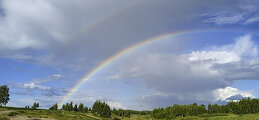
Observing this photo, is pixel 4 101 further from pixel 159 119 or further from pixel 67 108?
pixel 159 119

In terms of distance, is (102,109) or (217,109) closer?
(102,109)

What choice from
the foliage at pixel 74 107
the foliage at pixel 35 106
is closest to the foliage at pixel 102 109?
the foliage at pixel 74 107

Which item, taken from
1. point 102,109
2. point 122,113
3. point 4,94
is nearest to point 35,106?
point 4,94

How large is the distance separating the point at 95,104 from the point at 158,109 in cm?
6065

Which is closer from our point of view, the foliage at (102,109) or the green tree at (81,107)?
the foliage at (102,109)

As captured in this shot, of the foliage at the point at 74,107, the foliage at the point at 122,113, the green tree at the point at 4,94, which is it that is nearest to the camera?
the green tree at the point at 4,94

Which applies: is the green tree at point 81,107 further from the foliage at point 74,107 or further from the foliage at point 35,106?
the foliage at point 35,106

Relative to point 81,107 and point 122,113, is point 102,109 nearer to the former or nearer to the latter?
→ point 81,107

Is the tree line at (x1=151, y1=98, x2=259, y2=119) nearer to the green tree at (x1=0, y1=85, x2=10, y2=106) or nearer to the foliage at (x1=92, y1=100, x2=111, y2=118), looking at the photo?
the foliage at (x1=92, y1=100, x2=111, y2=118)

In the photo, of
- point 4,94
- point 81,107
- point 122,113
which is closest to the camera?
point 4,94

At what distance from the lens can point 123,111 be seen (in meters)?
198

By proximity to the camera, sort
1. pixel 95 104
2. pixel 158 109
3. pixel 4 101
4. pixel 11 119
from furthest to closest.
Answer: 1. pixel 158 109
2. pixel 95 104
3. pixel 4 101
4. pixel 11 119

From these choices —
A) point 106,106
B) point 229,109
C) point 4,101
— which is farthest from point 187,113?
point 4,101

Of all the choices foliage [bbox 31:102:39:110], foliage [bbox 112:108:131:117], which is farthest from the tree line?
foliage [bbox 31:102:39:110]
